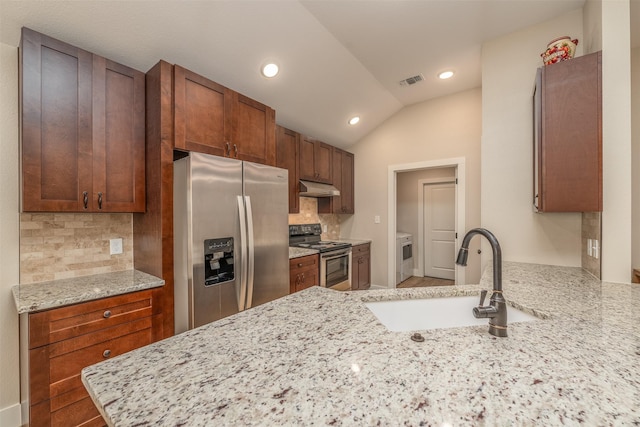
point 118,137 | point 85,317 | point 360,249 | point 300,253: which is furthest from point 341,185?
point 85,317

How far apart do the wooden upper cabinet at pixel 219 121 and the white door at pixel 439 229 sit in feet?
13.1

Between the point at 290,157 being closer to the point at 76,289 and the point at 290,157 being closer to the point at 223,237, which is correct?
the point at 223,237

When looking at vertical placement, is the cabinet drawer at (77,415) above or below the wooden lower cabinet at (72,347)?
below

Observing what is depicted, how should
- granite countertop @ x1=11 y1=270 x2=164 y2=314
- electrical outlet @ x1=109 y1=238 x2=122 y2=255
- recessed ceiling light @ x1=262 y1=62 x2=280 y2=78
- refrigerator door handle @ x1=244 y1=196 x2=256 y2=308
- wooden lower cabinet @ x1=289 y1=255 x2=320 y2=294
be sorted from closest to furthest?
granite countertop @ x1=11 y1=270 x2=164 y2=314, electrical outlet @ x1=109 y1=238 x2=122 y2=255, refrigerator door handle @ x1=244 y1=196 x2=256 y2=308, recessed ceiling light @ x1=262 y1=62 x2=280 y2=78, wooden lower cabinet @ x1=289 y1=255 x2=320 y2=294

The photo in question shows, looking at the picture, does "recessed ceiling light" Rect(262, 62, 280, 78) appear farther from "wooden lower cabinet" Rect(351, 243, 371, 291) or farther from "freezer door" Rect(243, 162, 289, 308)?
"wooden lower cabinet" Rect(351, 243, 371, 291)

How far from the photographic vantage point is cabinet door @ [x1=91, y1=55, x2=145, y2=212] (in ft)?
5.85

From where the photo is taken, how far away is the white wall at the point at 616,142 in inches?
64.1

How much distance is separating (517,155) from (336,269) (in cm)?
228

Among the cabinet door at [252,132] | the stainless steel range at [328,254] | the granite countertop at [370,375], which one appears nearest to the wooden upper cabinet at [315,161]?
the stainless steel range at [328,254]

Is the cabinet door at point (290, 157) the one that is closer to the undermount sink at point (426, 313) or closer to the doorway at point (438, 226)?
the undermount sink at point (426, 313)

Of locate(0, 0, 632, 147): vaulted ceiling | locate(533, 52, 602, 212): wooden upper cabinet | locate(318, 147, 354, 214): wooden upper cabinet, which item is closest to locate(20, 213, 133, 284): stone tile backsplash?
locate(0, 0, 632, 147): vaulted ceiling

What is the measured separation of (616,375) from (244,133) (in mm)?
2486

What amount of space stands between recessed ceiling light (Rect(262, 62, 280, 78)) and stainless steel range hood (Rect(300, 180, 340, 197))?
1323 millimetres

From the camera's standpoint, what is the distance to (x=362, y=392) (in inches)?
24.1
